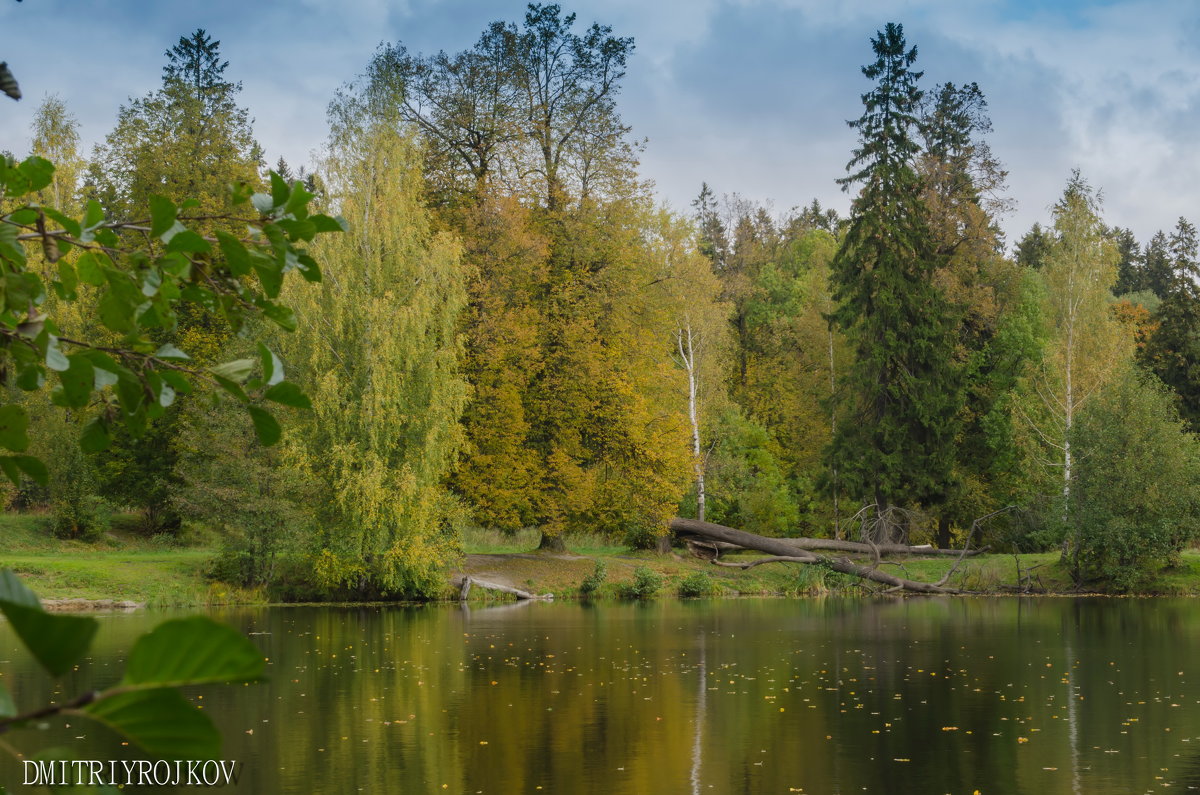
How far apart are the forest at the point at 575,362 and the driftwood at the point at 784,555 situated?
939mm

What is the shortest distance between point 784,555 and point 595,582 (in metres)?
5.62

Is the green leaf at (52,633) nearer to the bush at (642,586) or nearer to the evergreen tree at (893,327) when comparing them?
the bush at (642,586)

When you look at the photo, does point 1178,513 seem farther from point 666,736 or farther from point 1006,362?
point 666,736

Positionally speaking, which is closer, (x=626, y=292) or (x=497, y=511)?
(x=497, y=511)

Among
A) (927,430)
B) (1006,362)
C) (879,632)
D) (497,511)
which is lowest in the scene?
(879,632)

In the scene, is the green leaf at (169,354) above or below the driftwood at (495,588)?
above

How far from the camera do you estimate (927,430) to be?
35.6m

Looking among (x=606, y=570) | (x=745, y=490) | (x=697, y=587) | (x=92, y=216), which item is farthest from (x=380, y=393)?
(x=92, y=216)

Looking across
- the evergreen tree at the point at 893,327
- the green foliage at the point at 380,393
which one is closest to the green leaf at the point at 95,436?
the green foliage at the point at 380,393

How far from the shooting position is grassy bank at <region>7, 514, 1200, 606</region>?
25531 millimetres

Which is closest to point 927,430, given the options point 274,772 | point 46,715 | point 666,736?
point 666,736

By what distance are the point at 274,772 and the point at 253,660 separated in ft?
29.5

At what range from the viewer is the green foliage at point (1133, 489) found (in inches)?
1078

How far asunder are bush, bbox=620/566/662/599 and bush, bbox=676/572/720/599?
97cm
